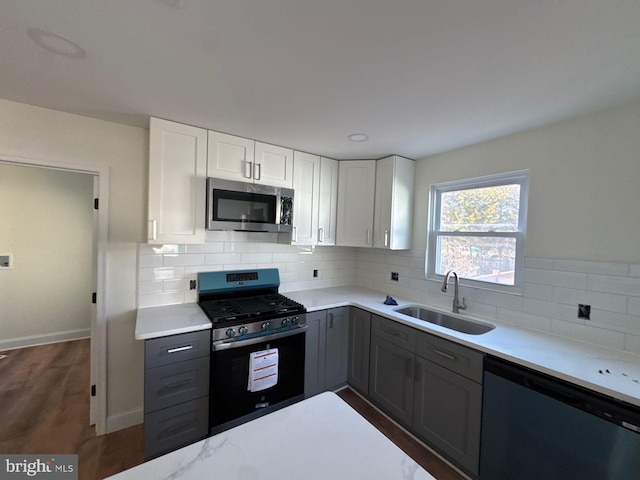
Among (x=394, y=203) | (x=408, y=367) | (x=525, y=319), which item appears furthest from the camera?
(x=394, y=203)

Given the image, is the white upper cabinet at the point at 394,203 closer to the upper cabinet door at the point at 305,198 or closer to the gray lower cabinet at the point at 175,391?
the upper cabinet door at the point at 305,198

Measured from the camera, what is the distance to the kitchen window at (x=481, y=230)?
6.77 ft

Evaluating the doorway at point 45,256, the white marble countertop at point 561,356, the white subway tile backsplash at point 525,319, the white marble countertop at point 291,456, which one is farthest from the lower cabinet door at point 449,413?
the doorway at point 45,256

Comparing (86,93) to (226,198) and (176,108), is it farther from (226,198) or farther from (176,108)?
(226,198)

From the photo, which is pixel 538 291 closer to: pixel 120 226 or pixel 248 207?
pixel 248 207

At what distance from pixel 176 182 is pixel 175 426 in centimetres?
168

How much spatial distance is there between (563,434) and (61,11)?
2.81 metres

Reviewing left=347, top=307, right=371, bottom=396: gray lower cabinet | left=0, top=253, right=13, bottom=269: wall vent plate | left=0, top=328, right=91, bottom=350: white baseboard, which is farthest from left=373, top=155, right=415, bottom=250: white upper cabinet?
left=0, top=253, right=13, bottom=269: wall vent plate

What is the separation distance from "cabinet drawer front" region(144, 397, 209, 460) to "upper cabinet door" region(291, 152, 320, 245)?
1.49 metres

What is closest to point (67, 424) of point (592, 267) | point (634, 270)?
point (592, 267)

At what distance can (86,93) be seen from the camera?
1.58m

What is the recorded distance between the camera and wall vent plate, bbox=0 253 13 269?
3242 mm

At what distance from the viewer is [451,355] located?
1769 mm

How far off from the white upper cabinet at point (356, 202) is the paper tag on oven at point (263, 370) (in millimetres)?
1336
